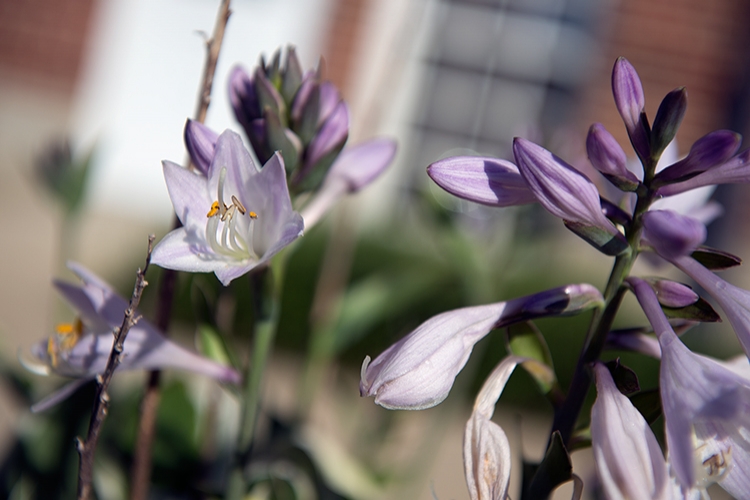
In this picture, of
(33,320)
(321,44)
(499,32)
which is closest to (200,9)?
(321,44)

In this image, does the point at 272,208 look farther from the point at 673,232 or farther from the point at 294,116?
the point at 673,232

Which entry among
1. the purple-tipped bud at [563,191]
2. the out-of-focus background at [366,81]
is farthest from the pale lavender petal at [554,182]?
the out-of-focus background at [366,81]

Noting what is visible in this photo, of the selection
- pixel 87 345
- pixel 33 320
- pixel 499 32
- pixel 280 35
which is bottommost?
pixel 33 320

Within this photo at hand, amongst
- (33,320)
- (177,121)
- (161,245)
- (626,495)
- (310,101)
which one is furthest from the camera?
(177,121)

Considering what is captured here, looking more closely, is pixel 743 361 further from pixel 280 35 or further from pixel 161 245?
pixel 280 35

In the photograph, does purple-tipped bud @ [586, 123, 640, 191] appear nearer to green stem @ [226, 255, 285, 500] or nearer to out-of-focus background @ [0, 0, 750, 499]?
green stem @ [226, 255, 285, 500]

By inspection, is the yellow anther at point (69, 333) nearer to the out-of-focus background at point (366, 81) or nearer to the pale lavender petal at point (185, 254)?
the pale lavender petal at point (185, 254)
